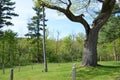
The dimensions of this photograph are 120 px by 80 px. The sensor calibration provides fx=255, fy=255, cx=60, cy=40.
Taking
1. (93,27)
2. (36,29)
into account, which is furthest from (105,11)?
(36,29)

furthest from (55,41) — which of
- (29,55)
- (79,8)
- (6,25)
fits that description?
(79,8)

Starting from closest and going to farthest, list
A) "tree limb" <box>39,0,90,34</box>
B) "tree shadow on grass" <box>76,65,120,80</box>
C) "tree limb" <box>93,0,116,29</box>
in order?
"tree shadow on grass" <box>76,65,120,80</box>, "tree limb" <box>93,0,116,29</box>, "tree limb" <box>39,0,90,34</box>

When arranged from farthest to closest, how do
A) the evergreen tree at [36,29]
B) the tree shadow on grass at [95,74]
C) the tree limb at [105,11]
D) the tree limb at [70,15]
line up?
the evergreen tree at [36,29] < the tree limb at [70,15] < the tree limb at [105,11] < the tree shadow on grass at [95,74]

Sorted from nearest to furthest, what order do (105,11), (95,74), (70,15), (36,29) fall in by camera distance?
(95,74) → (105,11) → (70,15) → (36,29)

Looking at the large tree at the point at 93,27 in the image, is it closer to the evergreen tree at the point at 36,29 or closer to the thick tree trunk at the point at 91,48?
the thick tree trunk at the point at 91,48

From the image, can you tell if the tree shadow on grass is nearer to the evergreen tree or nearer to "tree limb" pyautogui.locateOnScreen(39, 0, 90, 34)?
"tree limb" pyautogui.locateOnScreen(39, 0, 90, 34)

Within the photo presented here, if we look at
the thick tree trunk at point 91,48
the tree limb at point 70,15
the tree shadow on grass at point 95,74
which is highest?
the tree limb at point 70,15

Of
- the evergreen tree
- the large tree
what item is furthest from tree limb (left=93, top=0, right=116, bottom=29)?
the evergreen tree

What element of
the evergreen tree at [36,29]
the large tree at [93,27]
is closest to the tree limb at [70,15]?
the large tree at [93,27]

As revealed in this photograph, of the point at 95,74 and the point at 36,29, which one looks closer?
the point at 95,74

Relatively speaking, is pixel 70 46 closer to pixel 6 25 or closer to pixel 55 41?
pixel 55 41

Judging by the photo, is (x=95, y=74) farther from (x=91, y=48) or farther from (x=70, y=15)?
(x=70, y=15)

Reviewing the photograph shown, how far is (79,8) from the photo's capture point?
72.6ft

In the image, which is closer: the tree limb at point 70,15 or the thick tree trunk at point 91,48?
the thick tree trunk at point 91,48
